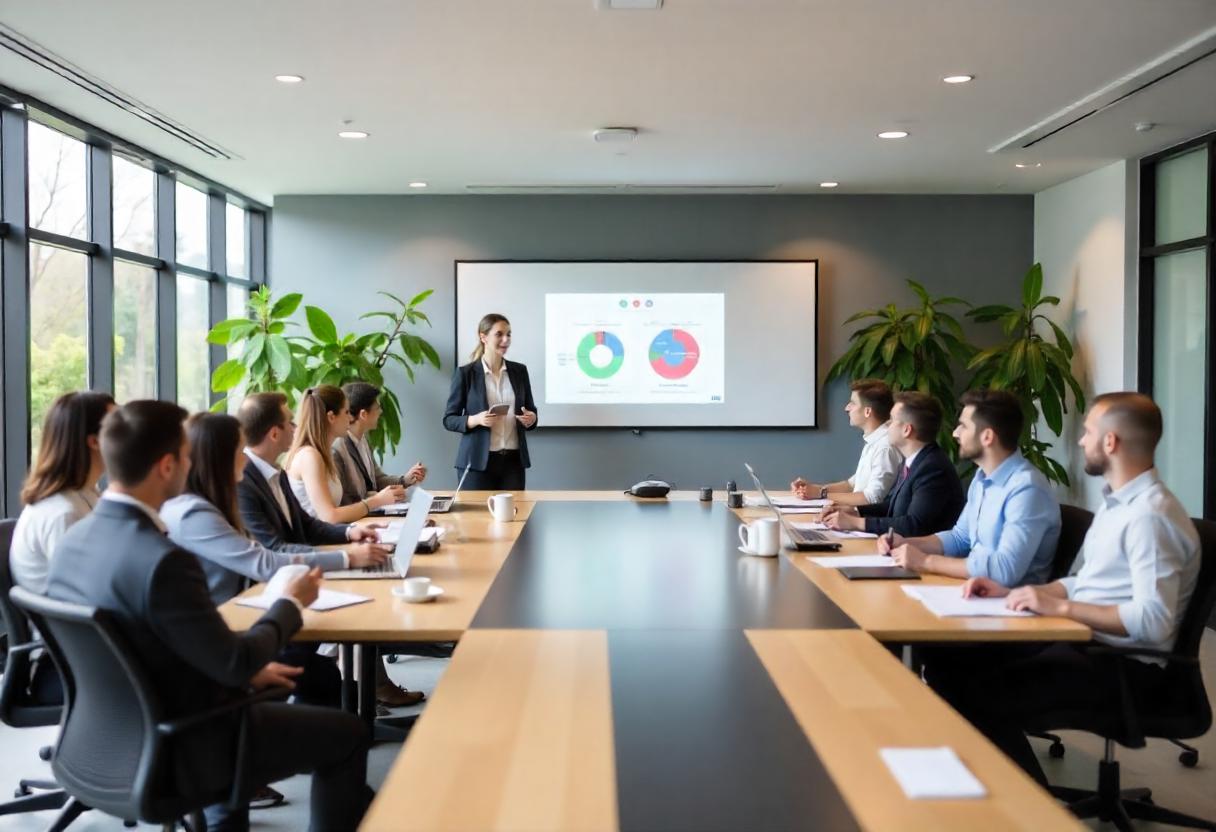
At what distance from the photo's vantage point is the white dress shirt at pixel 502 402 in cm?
642

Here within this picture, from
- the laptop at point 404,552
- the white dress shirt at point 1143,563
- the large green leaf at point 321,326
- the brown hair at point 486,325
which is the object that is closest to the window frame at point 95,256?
the large green leaf at point 321,326

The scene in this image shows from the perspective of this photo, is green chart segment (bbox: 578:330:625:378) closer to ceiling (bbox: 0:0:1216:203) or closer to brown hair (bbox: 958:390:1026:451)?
ceiling (bbox: 0:0:1216:203)

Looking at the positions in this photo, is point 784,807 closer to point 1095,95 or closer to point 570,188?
point 1095,95

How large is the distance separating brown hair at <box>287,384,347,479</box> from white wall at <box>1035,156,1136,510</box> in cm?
525

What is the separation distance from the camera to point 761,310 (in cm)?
844

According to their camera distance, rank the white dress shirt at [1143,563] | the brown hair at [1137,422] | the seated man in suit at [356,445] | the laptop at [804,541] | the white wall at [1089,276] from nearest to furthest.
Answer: the white dress shirt at [1143,563]
the brown hair at [1137,422]
the laptop at [804,541]
the seated man in suit at [356,445]
the white wall at [1089,276]

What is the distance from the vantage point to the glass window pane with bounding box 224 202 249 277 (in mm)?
8445

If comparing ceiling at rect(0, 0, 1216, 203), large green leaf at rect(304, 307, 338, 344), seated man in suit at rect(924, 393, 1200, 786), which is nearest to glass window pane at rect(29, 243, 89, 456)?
ceiling at rect(0, 0, 1216, 203)

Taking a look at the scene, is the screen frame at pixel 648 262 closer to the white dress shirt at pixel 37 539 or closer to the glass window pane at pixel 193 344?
the glass window pane at pixel 193 344

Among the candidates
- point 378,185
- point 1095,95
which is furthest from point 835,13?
point 378,185

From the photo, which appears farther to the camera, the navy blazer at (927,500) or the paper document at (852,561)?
the navy blazer at (927,500)

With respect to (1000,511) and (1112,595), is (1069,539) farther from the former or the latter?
(1112,595)

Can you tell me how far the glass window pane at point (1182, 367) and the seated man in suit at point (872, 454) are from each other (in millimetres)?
2576

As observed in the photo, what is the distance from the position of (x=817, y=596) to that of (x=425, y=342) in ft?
18.6
